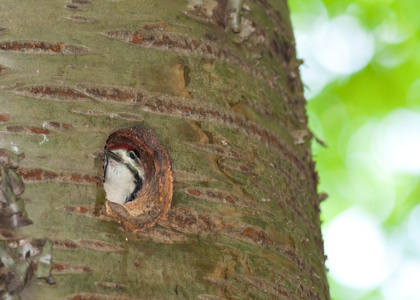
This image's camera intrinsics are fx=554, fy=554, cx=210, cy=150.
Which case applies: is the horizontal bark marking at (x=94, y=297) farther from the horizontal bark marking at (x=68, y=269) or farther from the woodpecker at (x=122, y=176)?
the woodpecker at (x=122, y=176)

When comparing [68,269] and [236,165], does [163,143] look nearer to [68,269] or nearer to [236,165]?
[236,165]

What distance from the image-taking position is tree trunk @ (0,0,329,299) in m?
1.55

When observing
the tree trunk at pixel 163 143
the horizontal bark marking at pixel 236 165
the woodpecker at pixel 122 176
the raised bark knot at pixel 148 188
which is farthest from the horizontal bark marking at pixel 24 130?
the woodpecker at pixel 122 176

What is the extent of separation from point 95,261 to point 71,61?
2.13 ft

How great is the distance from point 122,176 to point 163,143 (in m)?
1.61

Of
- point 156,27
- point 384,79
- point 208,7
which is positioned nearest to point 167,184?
point 156,27

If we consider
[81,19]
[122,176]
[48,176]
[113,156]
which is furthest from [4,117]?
[122,176]

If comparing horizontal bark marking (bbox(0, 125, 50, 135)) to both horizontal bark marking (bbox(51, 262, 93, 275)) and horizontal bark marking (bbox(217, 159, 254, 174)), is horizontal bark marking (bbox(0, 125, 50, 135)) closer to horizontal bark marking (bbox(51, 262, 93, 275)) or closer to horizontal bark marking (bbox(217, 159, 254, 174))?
horizontal bark marking (bbox(51, 262, 93, 275))

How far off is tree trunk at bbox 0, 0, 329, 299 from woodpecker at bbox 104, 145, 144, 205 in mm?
1193

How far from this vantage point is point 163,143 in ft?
5.84

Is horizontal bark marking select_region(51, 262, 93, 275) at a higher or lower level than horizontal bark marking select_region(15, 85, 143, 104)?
lower

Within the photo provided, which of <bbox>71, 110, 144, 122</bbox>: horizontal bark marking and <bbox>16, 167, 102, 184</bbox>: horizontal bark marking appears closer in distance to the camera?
<bbox>16, 167, 102, 184</bbox>: horizontal bark marking

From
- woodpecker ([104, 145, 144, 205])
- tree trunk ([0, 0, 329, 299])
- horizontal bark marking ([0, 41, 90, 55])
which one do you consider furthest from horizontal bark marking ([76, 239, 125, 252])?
woodpecker ([104, 145, 144, 205])

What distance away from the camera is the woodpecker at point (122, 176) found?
316cm
